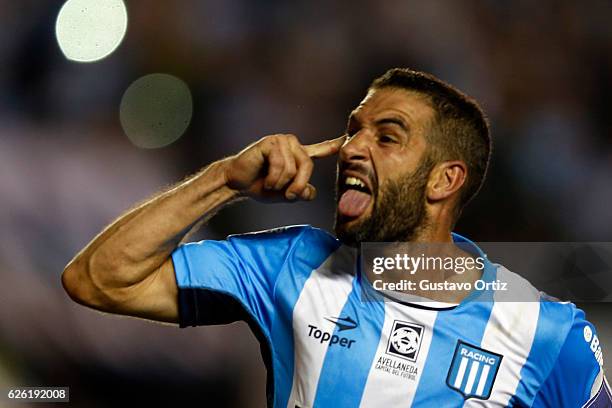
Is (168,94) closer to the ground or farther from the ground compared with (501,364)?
farther from the ground

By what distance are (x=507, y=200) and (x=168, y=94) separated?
197 cm

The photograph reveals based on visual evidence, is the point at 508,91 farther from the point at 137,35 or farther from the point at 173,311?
the point at 173,311

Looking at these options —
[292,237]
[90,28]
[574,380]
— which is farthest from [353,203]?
[90,28]

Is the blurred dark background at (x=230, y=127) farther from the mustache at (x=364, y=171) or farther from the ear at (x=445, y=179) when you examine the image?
the mustache at (x=364, y=171)

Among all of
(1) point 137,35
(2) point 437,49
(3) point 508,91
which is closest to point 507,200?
(3) point 508,91

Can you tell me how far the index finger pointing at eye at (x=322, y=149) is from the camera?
200cm

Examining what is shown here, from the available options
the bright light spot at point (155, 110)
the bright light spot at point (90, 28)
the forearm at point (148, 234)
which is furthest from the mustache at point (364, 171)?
the bright light spot at point (90, 28)

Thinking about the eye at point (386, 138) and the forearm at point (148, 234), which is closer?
the forearm at point (148, 234)

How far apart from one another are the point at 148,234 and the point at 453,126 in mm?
996

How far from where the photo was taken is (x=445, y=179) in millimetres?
2219

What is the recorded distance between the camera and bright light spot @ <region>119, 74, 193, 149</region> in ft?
12.6

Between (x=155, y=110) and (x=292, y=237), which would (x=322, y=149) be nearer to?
(x=292, y=237)

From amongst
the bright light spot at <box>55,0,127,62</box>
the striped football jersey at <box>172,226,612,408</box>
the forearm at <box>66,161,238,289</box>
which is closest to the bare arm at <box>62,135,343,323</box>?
the forearm at <box>66,161,238,289</box>

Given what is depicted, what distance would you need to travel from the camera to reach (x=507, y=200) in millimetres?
3895
